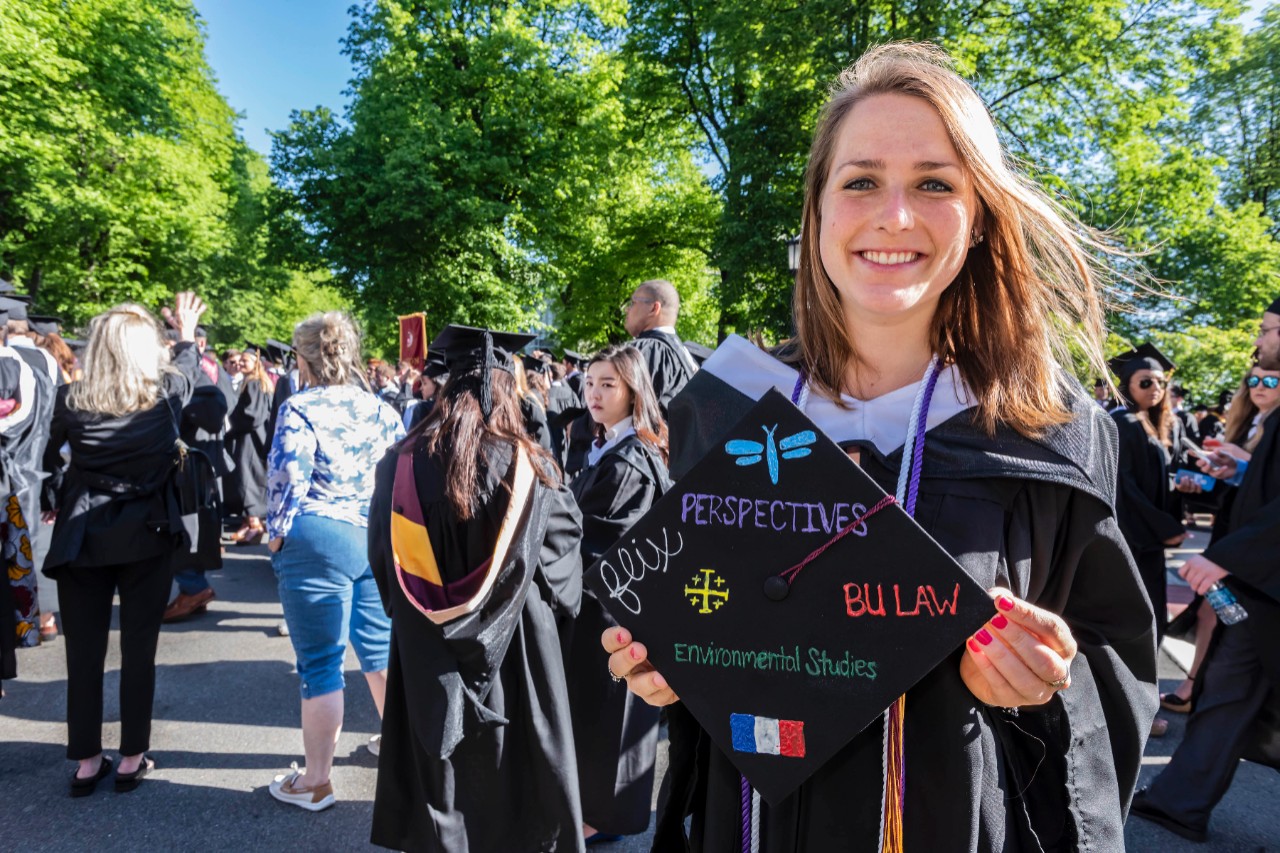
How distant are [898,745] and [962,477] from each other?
423mm

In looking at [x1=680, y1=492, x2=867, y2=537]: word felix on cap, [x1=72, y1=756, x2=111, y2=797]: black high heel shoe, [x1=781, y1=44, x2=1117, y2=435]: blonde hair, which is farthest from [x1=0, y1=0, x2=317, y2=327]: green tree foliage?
[x1=680, y1=492, x2=867, y2=537]: word felix on cap

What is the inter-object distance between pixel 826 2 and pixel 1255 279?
1079 cm

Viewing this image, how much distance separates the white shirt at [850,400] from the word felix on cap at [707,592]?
0.32 meters

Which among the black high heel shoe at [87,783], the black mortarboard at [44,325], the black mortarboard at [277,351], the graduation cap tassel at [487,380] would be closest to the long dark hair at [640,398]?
the graduation cap tassel at [487,380]

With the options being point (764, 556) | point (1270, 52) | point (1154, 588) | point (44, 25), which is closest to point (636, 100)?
point (44, 25)

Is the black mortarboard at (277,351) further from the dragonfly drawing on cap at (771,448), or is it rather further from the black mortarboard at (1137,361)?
the dragonfly drawing on cap at (771,448)

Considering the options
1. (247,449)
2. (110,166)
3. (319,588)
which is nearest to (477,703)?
(319,588)

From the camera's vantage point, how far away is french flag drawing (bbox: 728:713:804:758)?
117 cm

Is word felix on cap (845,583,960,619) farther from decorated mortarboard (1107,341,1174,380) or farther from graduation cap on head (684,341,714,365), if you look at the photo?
graduation cap on head (684,341,714,365)

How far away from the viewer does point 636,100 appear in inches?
803

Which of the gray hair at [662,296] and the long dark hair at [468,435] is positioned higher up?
the gray hair at [662,296]

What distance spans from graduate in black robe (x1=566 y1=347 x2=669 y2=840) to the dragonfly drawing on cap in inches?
82.0

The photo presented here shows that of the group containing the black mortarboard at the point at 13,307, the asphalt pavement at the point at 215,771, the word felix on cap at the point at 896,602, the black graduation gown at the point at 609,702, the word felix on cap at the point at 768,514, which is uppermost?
the black mortarboard at the point at 13,307

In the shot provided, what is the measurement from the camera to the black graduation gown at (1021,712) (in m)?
1.18
